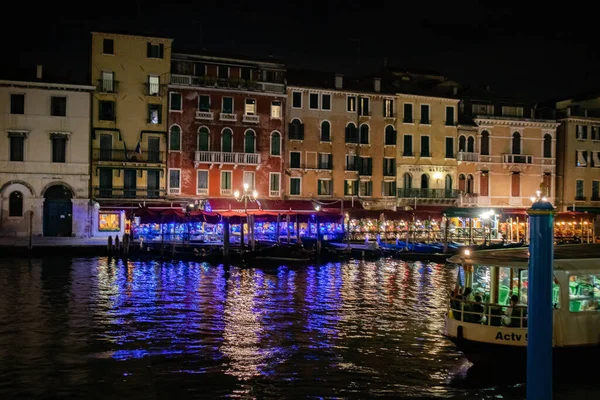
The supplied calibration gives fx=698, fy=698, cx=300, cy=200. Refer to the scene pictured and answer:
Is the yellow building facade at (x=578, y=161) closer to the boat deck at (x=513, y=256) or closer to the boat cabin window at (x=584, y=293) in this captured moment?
the boat deck at (x=513, y=256)

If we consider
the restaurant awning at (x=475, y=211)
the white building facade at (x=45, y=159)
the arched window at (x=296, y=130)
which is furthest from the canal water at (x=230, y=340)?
the arched window at (x=296, y=130)

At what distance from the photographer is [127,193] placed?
139ft

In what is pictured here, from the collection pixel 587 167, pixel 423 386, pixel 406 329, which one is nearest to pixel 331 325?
pixel 406 329

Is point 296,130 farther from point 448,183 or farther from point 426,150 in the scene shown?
point 448,183

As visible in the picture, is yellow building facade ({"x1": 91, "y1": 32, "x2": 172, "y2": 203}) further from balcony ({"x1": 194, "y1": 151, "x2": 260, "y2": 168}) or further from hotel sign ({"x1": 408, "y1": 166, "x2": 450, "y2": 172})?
hotel sign ({"x1": 408, "y1": 166, "x2": 450, "y2": 172})

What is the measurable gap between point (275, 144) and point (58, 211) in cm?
1434

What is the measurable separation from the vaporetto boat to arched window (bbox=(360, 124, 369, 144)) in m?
34.6

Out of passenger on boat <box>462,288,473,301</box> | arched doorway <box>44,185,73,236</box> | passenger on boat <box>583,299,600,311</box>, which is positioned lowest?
passenger on boat <box>583,299,600,311</box>

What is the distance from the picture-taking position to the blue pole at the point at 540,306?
7965 millimetres

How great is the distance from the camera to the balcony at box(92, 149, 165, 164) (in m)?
42.0

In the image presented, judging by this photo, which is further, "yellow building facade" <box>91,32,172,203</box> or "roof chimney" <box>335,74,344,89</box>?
"roof chimney" <box>335,74,344,89</box>

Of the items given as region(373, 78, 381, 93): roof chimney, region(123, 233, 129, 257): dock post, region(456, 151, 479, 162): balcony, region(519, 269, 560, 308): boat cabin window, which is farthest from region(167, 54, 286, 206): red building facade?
region(519, 269, 560, 308): boat cabin window

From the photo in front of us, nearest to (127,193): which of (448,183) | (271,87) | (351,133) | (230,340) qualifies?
(271,87)

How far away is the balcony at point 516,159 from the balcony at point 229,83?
58.3 ft
